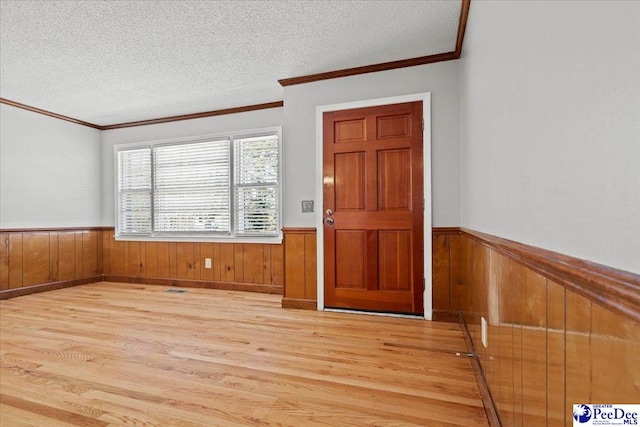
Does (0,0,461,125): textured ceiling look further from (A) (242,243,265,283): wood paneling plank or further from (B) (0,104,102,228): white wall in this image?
(A) (242,243,265,283): wood paneling plank

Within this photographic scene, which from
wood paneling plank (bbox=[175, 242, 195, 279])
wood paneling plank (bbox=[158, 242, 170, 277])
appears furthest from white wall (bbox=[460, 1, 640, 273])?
wood paneling plank (bbox=[158, 242, 170, 277])

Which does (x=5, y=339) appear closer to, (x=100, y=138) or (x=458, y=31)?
(x=100, y=138)

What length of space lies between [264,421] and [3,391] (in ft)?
4.64

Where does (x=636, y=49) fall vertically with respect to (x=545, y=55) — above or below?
below

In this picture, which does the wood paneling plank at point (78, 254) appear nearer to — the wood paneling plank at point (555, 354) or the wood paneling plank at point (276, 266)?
the wood paneling plank at point (276, 266)

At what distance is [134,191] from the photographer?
4.79 m

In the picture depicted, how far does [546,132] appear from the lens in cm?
83

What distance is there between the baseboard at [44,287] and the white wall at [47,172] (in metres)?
0.76

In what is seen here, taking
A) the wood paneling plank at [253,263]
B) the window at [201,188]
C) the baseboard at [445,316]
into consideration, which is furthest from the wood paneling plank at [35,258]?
the baseboard at [445,316]

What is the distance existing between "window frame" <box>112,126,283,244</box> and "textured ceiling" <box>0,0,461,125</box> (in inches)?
22.4

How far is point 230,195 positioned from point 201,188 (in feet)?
1.53

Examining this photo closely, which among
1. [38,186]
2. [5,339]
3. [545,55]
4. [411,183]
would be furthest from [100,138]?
[545,55]

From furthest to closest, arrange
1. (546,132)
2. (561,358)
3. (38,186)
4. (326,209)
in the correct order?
(38,186)
(326,209)
(546,132)
(561,358)

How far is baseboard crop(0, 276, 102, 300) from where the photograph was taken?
386 cm
